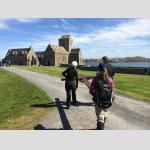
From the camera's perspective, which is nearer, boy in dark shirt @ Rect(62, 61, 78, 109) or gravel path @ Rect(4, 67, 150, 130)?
gravel path @ Rect(4, 67, 150, 130)

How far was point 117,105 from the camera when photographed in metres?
14.4

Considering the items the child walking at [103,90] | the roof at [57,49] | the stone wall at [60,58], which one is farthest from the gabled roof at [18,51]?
the child walking at [103,90]

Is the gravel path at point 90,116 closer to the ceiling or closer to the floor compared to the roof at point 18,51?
closer to the floor

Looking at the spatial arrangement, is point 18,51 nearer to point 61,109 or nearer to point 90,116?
point 61,109

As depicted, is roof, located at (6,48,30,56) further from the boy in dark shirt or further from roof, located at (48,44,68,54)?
the boy in dark shirt

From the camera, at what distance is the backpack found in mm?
9023

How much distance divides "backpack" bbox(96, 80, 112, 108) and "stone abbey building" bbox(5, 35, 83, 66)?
100678mm

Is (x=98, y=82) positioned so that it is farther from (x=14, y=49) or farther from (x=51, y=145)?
(x=14, y=49)

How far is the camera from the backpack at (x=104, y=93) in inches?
355

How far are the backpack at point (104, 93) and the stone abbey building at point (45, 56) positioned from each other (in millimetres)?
100678

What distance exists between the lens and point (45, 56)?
4446 inches

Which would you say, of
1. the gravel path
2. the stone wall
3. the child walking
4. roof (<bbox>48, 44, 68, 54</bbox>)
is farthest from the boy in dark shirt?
roof (<bbox>48, 44, 68, 54</bbox>)

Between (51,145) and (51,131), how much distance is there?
1.56m

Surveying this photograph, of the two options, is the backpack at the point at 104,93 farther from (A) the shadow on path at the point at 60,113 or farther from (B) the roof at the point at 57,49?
(B) the roof at the point at 57,49
